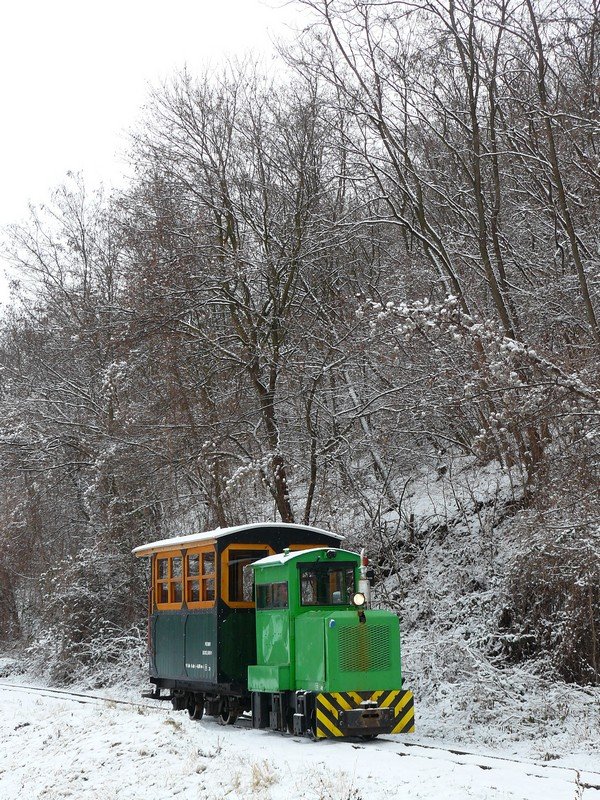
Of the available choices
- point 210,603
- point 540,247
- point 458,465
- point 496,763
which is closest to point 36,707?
point 210,603

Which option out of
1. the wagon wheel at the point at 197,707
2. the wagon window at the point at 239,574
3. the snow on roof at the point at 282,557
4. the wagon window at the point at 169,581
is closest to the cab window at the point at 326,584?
the snow on roof at the point at 282,557

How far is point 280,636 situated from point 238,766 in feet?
9.21

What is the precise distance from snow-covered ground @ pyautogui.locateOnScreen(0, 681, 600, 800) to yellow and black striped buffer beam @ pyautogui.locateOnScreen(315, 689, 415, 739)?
194mm

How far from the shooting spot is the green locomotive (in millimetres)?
12992

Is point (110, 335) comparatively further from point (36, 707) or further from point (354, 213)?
point (36, 707)

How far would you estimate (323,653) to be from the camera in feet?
42.9

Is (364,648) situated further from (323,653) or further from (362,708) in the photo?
(362,708)

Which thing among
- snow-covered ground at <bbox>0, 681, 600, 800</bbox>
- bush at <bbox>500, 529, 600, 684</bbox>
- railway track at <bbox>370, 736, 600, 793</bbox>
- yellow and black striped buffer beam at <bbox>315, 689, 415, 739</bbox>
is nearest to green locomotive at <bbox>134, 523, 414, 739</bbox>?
yellow and black striped buffer beam at <bbox>315, 689, 415, 739</bbox>

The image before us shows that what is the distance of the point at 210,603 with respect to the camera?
15.3 metres

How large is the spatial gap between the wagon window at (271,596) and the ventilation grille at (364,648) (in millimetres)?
1239

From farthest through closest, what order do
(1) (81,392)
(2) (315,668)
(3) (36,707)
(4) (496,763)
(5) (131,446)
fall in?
1. (1) (81,392)
2. (5) (131,446)
3. (3) (36,707)
4. (2) (315,668)
5. (4) (496,763)

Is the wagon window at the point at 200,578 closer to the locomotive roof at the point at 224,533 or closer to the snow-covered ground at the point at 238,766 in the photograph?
the locomotive roof at the point at 224,533

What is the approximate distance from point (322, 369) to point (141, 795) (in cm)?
1121

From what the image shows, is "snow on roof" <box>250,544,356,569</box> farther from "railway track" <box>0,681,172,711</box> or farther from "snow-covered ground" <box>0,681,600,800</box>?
"railway track" <box>0,681,172,711</box>
